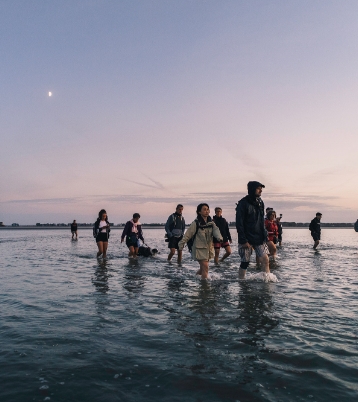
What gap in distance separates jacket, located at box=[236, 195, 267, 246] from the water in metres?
1.26

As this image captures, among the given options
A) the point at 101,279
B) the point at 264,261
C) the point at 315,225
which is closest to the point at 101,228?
the point at 101,279

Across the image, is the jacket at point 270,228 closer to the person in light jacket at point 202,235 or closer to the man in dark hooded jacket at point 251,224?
the man in dark hooded jacket at point 251,224

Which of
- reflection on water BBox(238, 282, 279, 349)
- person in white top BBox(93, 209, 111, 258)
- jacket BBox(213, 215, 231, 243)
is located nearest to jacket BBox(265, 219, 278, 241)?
jacket BBox(213, 215, 231, 243)

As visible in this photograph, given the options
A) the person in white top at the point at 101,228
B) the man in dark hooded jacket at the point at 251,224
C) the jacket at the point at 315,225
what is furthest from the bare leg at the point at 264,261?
the jacket at the point at 315,225

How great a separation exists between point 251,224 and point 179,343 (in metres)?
5.16

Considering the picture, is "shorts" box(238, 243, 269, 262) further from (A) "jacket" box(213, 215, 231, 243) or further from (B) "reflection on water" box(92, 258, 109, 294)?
(A) "jacket" box(213, 215, 231, 243)

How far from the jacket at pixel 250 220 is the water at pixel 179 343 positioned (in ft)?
4.13

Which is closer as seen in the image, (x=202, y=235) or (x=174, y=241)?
(x=202, y=235)

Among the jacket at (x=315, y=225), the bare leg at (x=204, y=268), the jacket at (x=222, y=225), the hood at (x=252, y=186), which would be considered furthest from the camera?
the jacket at (x=315, y=225)

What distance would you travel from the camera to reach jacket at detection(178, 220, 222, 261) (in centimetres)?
941

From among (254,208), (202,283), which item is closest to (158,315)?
(202,283)

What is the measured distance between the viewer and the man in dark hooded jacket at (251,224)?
917cm

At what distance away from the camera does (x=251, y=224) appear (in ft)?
30.5

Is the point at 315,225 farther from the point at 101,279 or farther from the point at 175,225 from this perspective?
the point at 101,279
